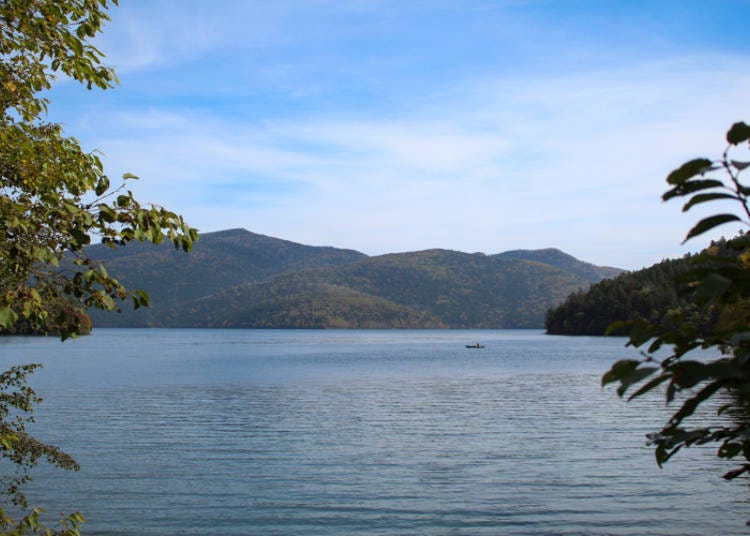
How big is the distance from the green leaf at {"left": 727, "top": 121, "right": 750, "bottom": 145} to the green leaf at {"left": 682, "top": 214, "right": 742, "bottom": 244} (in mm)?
277

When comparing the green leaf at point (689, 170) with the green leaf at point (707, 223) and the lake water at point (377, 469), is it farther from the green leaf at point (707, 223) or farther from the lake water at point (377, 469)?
the lake water at point (377, 469)

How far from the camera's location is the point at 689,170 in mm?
2574

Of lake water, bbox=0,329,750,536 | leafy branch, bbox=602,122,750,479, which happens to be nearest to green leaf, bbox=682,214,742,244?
leafy branch, bbox=602,122,750,479

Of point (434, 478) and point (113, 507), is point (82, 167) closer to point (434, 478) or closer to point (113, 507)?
point (113, 507)

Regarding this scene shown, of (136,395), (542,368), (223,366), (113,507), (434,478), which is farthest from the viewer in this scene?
(223,366)

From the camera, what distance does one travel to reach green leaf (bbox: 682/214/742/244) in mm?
2561

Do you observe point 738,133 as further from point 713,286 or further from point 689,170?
point 713,286

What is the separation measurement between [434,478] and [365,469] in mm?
3162

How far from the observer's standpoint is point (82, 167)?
8.05m

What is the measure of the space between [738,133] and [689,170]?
0.21m

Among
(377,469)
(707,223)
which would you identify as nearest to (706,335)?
(707,223)

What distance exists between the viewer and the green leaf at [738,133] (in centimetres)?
248

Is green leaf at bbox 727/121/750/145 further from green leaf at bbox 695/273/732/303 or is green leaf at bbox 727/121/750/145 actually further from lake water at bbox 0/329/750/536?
lake water at bbox 0/329/750/536

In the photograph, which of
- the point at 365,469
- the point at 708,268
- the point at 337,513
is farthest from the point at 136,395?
the point at 708,268
